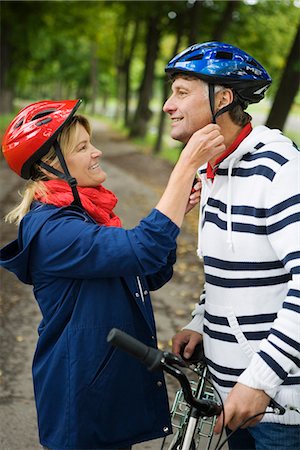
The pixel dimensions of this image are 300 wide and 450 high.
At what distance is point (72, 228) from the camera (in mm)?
2432

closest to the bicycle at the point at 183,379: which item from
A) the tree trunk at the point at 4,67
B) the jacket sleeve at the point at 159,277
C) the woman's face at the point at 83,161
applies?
the jacket sleeve at the point at 159,277

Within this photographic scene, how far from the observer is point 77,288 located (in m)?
2.61

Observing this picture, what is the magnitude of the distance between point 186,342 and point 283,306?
2.82ft

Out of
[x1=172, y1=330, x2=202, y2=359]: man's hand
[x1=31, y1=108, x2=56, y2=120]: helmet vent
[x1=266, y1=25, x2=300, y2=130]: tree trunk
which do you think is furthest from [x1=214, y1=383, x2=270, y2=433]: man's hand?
[x1=266, y1=25, x2=300, y2=130]: tree trunk

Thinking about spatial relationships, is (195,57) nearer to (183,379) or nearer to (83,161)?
(83,161)

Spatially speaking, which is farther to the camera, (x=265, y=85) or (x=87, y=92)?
(x=87, y=92)

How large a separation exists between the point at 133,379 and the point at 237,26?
23376 millimetres

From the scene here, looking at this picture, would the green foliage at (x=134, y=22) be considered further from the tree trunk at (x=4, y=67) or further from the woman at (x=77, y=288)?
the woman at (x=77, y=288)

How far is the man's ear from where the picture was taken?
101 inches

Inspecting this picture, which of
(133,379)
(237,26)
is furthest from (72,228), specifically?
(237,26)

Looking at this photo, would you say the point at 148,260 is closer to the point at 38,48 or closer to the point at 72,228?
the point at 72,228

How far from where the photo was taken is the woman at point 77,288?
2.45 metres

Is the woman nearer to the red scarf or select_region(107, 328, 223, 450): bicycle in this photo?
the red scarf

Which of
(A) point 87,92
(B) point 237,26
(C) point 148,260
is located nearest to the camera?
(C) point 148,260
